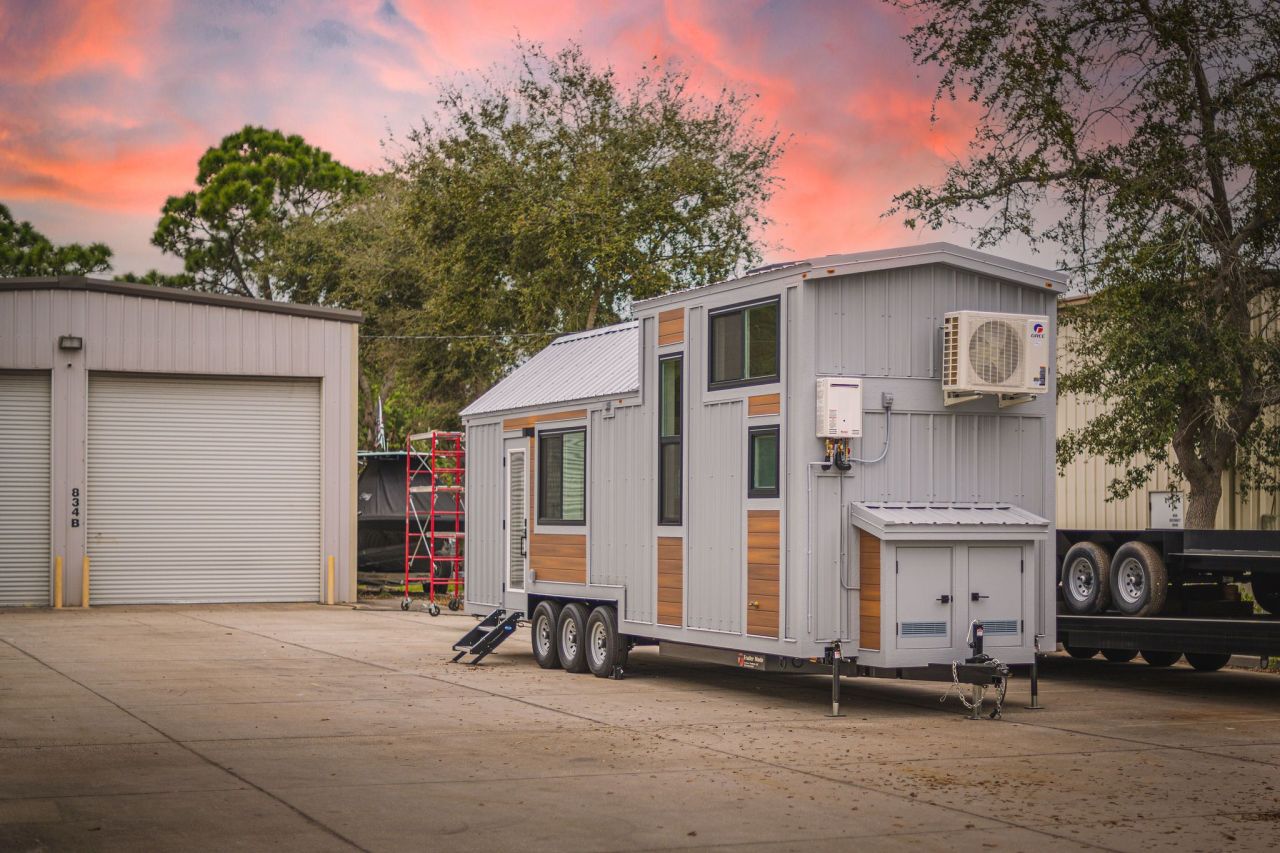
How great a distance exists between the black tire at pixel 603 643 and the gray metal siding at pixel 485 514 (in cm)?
245

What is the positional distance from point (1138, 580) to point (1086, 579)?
0.80 metres

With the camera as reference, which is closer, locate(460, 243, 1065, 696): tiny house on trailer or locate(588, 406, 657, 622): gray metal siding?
locate(460, 243, 1065, 696): tiny house on trailer

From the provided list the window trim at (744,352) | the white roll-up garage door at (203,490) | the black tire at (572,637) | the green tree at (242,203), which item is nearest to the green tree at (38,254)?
the green tree at (242,203)

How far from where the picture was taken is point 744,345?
14.6 m

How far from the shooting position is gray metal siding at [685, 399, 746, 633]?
14.6 meters

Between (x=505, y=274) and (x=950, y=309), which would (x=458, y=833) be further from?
(x=505, y=274)

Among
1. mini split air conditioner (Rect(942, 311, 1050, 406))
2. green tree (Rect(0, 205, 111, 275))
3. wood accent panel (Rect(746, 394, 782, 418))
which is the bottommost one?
wood accent panel (Rect(746, 394, 782, 418))

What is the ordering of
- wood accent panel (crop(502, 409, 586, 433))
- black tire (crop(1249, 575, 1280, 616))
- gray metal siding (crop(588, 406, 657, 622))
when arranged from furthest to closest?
1. wood accent panel (crop(502, 409, 586, 433))
2. gray metal siding (crop(588, 406, 657, 622))
3. black tire (crop(1249, 575, 1280, 616))

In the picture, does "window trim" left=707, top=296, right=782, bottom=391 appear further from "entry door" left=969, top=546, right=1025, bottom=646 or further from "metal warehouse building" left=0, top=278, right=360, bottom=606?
"metal warehouse building" left=0, top=278, right=360, bottom=606

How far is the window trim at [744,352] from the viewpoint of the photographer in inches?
555

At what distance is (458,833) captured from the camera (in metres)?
8.46

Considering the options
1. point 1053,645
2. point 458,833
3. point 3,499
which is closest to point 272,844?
Answer: point 458,833

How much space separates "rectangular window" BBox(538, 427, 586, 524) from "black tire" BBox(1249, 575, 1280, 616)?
7.04 meters

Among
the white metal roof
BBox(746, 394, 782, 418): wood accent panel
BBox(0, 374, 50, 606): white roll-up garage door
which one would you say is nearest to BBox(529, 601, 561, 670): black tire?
the white metal roof
